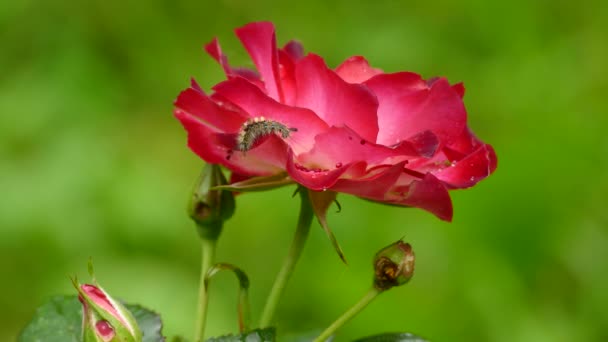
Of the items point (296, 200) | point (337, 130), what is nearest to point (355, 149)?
point (337, 130)

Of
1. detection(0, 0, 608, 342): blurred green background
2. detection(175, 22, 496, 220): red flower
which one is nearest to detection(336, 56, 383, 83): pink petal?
detection(175, 22, 496, 220): red flower

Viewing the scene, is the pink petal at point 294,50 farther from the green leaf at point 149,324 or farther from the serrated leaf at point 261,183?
the green leaf at point 149,324

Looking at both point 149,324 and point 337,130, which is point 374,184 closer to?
point 337,130

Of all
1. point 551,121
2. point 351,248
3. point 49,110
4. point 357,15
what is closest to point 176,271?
point 351,248

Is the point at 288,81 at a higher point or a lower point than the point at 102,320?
higher

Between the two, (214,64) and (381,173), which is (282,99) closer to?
(381,173)

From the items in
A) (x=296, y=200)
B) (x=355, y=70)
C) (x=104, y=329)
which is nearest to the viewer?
(x=104, y=329)
